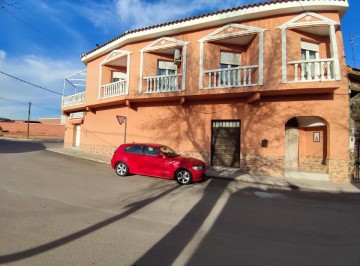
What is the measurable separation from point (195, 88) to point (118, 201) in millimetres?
7498

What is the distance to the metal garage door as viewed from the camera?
41.1 ft

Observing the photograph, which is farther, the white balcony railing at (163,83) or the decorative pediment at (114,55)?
the decorative pediment at (114,55)

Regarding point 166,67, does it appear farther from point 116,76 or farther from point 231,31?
point 116,76

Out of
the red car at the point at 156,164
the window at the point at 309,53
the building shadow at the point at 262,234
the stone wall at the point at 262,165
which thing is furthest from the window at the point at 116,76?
the building shadow at the point at 262,234

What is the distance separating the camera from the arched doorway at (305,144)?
12.4 m

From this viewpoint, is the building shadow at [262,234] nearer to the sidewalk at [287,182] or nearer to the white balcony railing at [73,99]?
the sidewalk at [287,182]

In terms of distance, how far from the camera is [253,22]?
1148 cm

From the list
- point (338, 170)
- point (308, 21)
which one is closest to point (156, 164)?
point (338, 170)

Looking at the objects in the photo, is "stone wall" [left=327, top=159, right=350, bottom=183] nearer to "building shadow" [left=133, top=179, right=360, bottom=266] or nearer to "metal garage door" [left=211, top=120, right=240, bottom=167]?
"building shadow" [left=133, top=179, right=360, bottom=266]

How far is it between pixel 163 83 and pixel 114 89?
12.3 feet

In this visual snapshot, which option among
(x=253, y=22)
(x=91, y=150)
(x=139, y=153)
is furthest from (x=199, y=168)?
(x=91, y=150)

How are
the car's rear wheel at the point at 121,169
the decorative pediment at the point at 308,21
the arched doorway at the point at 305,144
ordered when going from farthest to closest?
the arched doorway at the point at 305,144, the decorative pediment at the point at 308,21, the car's rear wheel at the point at 121,169

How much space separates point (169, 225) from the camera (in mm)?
4773

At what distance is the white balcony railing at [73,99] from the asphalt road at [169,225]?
1095cm
